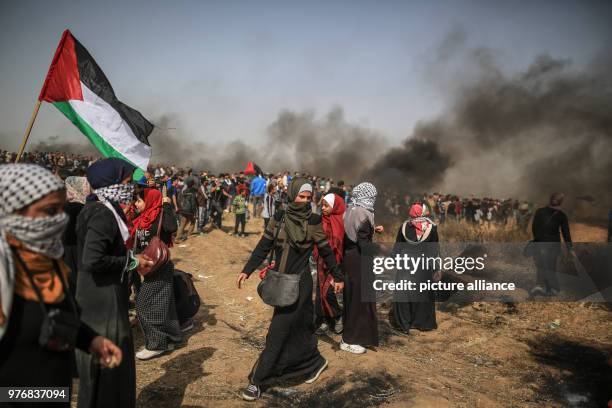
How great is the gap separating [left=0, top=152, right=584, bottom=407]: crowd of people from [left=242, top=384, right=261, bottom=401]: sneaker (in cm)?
1

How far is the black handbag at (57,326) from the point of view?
5.50 ft

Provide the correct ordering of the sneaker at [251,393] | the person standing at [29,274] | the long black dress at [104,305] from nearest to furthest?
the person standing at [29,274], the long black dress at [104,305], the sneaker at [251,393]

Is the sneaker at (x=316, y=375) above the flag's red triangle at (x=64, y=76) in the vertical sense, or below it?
below

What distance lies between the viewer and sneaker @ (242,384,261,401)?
3650 millimetres

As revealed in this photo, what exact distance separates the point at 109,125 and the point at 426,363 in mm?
4971

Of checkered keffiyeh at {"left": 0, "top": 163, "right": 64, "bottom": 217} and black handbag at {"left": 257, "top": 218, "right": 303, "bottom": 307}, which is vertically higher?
checkered keffiyeh at {"left": 0, "top": 163, "right": 64, "bottom": 217}

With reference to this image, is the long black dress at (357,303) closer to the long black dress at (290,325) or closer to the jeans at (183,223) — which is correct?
the long black dress at (290,325)

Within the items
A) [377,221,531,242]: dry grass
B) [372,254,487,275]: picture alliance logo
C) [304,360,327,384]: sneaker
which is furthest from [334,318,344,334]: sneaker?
[377,221,531,242]: dry grass

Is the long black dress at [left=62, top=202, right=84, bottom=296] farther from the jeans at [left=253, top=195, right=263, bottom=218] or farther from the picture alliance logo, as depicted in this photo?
the jeans at [left=253, top=195, right=263, bottom=218]

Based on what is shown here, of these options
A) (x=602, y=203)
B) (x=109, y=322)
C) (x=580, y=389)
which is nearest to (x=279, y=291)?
(x=109, y=322)

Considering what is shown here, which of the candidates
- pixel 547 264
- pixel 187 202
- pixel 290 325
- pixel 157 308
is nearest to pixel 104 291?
pixel 290 325

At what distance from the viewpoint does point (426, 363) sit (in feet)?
16.5

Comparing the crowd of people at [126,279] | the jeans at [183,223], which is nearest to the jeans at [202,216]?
the jeans at [183,223]

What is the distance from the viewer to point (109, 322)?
2637 mm
